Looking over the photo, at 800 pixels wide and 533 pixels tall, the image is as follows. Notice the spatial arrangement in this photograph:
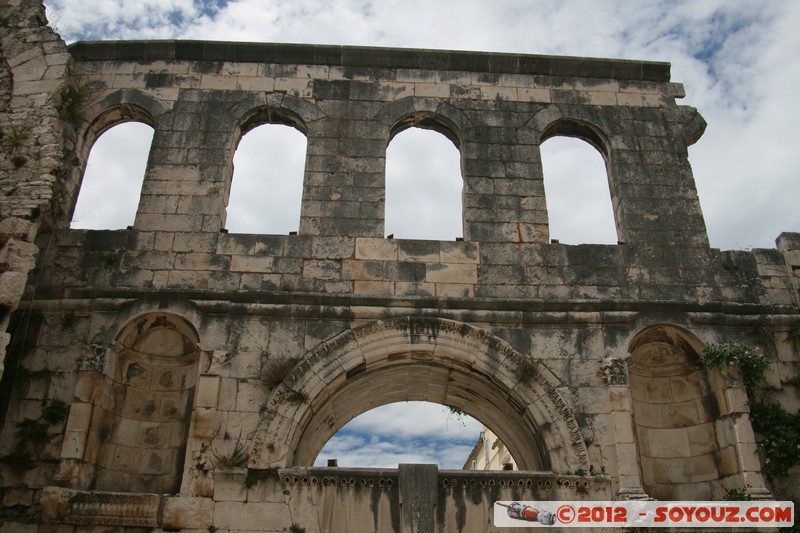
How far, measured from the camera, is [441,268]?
8.30m

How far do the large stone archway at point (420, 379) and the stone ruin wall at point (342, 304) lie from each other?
0.11 ft

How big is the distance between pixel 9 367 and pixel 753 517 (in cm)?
830

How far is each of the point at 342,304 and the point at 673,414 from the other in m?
4.21

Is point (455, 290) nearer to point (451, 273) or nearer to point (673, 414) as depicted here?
point (451, 273)

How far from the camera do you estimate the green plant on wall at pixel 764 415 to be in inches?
289

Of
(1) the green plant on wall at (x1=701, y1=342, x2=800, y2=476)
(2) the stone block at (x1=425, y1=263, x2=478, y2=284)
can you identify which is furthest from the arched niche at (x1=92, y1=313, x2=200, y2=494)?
(1) the green plant on wall at (x1=701, y1=342, x2=800, y2=476)

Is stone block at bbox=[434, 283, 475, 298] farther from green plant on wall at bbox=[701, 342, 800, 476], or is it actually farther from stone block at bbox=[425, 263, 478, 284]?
green plant on wall at bbox=[701, 342, 800, 476]

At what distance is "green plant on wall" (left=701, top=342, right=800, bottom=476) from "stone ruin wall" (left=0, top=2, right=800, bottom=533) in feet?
0.69

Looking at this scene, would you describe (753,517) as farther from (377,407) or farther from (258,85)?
(258,85)

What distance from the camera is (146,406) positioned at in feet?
26.0

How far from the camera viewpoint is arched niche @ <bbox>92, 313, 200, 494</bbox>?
24.6ft

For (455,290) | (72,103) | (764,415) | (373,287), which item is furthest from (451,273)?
(72,103)

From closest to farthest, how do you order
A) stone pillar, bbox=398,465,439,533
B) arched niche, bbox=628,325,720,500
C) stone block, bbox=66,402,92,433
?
stone pillar, bbox=398,465,439,533 < stone block, bbox=66,402,92,433 < arched niche, bbox=628,325,720,500

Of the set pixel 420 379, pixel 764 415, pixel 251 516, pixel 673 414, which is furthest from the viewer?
pixel 420 379
